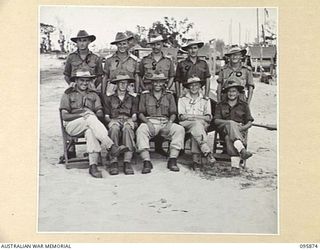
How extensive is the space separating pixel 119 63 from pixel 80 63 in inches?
4.0

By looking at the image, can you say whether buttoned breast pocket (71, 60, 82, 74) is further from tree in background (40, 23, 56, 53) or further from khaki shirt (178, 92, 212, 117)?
khaki shirt (178, 92, 212, 117)

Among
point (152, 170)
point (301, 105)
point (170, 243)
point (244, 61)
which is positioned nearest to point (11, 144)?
point (152, 170)

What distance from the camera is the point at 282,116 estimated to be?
1.35 m

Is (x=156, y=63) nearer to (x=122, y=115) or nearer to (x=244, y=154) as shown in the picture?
(x=122, y=115)

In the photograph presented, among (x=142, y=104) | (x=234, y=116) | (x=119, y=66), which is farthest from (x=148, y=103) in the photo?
(x=234, y=116)

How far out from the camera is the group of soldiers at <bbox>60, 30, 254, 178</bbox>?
134 centimetres

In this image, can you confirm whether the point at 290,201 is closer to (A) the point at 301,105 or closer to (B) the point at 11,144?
(A) the point at 301,105

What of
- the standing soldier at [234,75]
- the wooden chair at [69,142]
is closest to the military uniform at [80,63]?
the wooden chair at [69,142]

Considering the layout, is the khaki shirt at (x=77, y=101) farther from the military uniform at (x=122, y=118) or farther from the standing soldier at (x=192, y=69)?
the standing soldier at (x=192, y=69)

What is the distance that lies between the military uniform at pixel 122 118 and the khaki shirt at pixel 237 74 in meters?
0.23

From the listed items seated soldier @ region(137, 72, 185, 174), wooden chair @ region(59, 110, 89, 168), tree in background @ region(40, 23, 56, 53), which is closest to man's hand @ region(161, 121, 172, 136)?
seated soldier @ region(137, 72, 185, 174)

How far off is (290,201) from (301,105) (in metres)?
0.25

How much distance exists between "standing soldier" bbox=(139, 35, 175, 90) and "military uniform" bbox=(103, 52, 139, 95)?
0.06 feet

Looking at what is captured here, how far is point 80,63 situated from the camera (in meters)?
1.35
